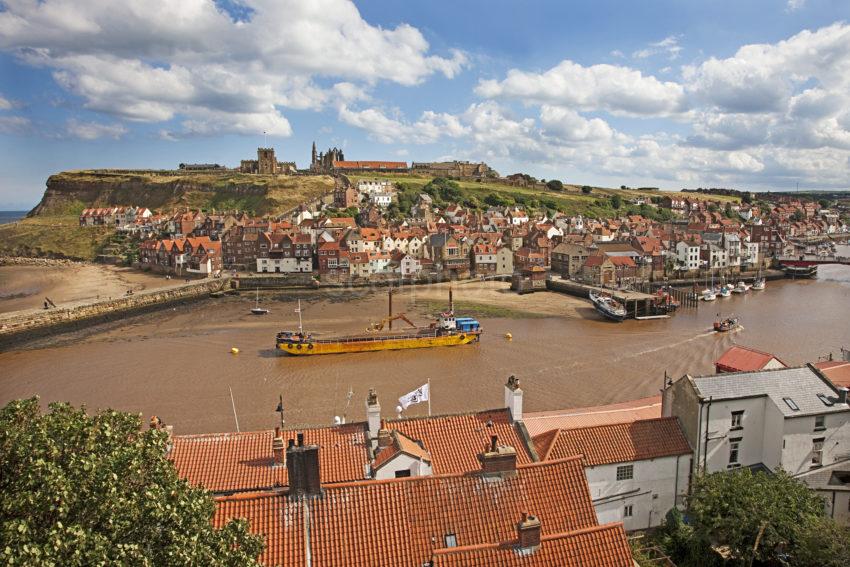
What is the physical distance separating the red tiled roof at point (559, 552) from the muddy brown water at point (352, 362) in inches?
731

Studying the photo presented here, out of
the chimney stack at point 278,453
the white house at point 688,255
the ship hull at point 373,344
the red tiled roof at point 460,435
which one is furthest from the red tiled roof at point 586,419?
the white house at point 688,255

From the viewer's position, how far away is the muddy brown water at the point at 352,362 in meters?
31.2

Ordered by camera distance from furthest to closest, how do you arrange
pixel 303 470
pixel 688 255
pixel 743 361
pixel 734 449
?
1. pixel 688 255
2. pixel 743 361
3. pixel 734 449
4. pixel 303 470

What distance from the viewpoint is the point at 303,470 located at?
10.9 metres

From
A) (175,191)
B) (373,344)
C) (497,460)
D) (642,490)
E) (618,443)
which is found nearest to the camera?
(497,460)

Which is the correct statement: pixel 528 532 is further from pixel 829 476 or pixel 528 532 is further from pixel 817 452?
pixel 829 476

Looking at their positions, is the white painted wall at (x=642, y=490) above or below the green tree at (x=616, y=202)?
below

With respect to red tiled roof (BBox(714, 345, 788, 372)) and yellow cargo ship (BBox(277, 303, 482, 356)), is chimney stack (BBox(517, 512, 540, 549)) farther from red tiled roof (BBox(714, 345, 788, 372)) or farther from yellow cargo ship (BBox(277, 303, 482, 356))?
yellow cargo ship (BBox(277, 303, 482, 356))

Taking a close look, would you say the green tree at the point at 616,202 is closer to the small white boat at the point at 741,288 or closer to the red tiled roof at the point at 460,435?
the small white boat at the point at 741,288

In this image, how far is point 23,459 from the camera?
304 inches

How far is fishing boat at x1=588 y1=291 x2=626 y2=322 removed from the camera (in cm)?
5428

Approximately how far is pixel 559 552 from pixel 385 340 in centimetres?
3385

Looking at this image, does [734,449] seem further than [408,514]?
Yes

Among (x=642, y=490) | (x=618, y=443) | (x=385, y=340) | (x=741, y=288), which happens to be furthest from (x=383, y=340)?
(x=741, y=288)
